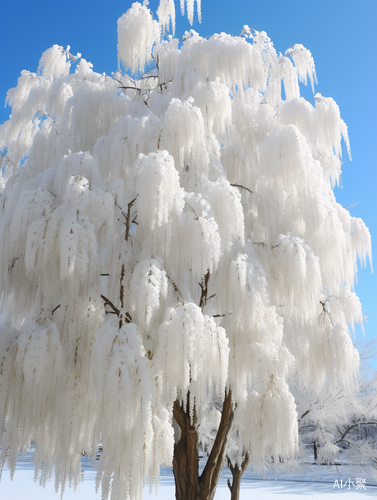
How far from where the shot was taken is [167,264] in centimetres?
310

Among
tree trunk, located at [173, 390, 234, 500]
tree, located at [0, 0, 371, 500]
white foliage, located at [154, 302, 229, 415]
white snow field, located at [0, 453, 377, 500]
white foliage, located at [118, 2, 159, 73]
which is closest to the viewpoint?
white foliage, located at [154, 302, 229, 415]

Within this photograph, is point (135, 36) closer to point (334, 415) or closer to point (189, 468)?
point (189, 468)

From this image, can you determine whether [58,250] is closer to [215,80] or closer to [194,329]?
[194,329]

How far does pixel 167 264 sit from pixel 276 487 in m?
9.33

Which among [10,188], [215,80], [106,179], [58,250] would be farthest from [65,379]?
[215,80]

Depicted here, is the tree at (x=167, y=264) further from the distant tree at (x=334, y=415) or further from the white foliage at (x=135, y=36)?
the distant tree at (x=334, y=415)

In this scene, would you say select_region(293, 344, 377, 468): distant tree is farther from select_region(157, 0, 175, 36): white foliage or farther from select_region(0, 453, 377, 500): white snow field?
select_region(157, 0, 175, 36): white foliage

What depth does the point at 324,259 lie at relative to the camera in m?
4.02

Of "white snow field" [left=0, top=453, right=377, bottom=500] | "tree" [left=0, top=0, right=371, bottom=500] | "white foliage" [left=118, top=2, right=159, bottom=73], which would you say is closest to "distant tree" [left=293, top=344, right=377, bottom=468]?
"white snow field" [left=0, top=453, right=377, bottom=500]

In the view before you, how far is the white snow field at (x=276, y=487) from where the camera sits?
8180 millimetres

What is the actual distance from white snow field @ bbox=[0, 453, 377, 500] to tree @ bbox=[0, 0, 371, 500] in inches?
183

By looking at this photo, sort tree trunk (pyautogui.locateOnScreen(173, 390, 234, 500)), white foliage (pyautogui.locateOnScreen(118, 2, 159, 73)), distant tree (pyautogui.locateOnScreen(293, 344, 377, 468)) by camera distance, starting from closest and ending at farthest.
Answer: tree trunk (pyautogui.locateOnScreen(173, 390, 234, 500)), white foliage (pyautogui.locateOnScreen(118, 2, 159, 73)), distant tree (pyautogui.locateOnScreen(293, 344, 377, 468))

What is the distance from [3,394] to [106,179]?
1811 mm

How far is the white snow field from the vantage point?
26.8ft
